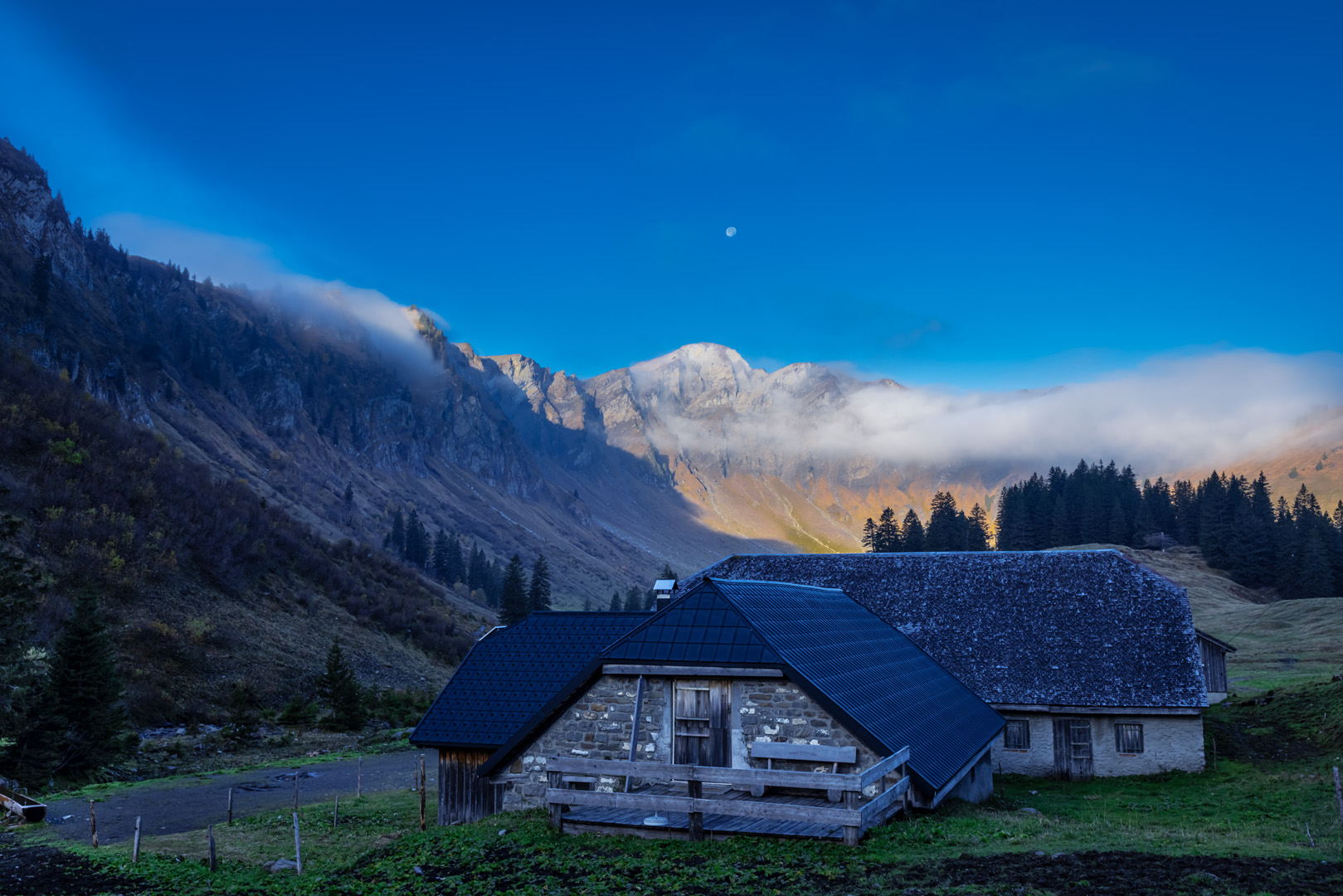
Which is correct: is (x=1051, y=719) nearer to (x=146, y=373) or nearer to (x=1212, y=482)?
(x=1212, y=482)

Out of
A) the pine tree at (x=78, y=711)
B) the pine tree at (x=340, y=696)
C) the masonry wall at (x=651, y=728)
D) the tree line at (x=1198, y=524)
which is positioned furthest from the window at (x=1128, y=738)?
the tree line at (x=1198, y=524)

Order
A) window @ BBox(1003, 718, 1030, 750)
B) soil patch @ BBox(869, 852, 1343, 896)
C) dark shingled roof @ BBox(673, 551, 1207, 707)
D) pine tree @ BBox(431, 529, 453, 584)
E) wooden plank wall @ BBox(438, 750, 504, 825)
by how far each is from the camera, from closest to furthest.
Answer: soil patch @ BBox(869, 852, 1343, 896), wooden plank wall @ BBox(438, 750, 504, 825), dark shingled roof @ BBox(673, 551, 1207, 707), window @ BBox(1003, 718, 1030, 750), pine tree @ BBox(431, 529, 453, 584)

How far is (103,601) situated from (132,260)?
623ft

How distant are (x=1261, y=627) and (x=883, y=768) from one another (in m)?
67.8

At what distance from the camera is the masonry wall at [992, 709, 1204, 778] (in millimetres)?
28219

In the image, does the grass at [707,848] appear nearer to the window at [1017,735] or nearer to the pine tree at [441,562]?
the window at [1017,735]

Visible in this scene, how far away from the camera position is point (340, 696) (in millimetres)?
46594

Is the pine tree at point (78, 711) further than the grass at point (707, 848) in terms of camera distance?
Yes

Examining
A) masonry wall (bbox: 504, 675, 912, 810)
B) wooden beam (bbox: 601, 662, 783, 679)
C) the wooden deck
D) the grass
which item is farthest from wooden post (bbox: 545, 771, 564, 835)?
wooden beam (bbox: 601, 662, 783, 679)

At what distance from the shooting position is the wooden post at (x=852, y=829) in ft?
41.2

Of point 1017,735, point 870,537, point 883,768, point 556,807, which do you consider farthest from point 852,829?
point 870,537

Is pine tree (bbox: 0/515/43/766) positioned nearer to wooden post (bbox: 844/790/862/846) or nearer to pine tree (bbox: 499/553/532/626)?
wooden post (bbox: 844/790/862/846)

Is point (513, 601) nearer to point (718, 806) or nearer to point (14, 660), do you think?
point (14, 660)

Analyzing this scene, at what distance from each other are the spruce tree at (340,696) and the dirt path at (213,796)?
8932mm
